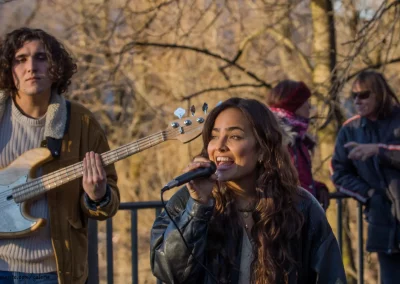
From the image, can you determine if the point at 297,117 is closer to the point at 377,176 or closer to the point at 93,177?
the point at 377,176

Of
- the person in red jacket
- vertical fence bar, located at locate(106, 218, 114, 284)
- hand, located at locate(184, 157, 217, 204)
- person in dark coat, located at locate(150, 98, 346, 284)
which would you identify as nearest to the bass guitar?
person in dark coat, located at locate(150, 98, 346, 284)

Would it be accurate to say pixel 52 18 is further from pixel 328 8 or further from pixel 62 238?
pixel 62 238

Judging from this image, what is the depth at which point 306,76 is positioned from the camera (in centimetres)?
1041

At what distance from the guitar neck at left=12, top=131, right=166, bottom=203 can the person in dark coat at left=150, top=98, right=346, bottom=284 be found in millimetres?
731

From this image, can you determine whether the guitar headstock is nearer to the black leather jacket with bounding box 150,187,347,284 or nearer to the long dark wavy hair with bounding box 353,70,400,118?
the black leather jacket with bounding box 150,187,347,284

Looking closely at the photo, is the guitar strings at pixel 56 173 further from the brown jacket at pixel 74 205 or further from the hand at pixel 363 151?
the hand at pixel 363 151

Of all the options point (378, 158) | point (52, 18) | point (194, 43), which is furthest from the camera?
point (52, 18)

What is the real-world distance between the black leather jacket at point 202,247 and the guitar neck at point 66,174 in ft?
2.50

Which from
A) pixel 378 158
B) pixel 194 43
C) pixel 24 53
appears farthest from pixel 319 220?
pixel 194 43

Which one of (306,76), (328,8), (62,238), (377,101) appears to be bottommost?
(62,238)

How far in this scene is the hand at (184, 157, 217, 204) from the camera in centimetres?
300

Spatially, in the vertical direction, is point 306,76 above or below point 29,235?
above

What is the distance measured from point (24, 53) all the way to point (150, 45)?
5652 millimetres

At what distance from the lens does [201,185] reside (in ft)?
10.0
